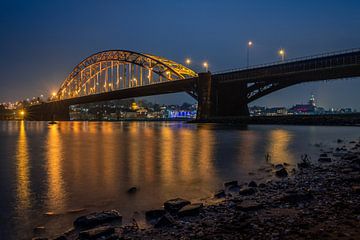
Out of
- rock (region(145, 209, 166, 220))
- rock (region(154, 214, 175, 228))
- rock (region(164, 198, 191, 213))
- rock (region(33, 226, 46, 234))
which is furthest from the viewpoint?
rock (region(164, 198, 191, 213))

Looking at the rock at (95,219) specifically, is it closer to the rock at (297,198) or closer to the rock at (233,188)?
the rock at (297,198)

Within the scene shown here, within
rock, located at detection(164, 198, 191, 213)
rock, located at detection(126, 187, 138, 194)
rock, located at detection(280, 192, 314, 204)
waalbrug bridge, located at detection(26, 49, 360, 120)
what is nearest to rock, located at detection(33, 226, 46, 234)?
rock, located at detection(164, 198, 191, 213)

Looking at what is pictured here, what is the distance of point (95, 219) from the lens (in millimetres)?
7180

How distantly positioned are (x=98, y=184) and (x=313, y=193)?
287 inches

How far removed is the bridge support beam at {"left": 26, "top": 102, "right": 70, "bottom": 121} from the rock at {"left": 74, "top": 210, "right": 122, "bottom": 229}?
130545 mm

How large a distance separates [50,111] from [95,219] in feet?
484

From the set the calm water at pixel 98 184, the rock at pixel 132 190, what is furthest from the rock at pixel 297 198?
the rock at pixel 132 190

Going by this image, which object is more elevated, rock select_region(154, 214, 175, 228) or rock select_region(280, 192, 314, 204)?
rock select_region(280, 192, 314, 204)

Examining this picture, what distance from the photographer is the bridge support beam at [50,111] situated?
136 metres

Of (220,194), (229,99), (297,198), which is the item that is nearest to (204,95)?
(229,99)

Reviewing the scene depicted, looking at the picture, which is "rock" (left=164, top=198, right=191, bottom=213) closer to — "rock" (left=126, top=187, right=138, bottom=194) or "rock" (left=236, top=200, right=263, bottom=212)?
"rock" (left=236, top=200, right=263, bottom=212)

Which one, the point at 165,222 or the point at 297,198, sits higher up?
the point at 297,198

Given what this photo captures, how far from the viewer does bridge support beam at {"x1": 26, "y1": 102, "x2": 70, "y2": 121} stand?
135875 millimetres

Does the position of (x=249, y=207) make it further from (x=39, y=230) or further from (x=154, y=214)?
(x=39, y=230)
